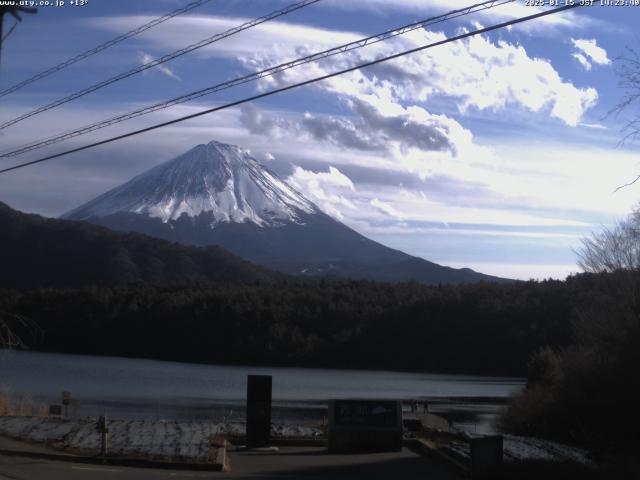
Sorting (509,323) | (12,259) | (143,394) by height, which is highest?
(12,259)

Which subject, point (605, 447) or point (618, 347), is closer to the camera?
point (605, 447)

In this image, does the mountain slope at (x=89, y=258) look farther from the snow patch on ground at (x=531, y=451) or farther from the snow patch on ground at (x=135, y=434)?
the snow patch on ground at (x=531, y=451)

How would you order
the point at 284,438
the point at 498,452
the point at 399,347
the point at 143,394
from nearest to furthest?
1. the point at 498,452
2. the point at 284,438
3. the point at 143,394
4. the point at 399,347

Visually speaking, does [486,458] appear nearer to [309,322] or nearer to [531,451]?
[531,451]

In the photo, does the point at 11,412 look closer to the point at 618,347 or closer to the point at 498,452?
the point at 498,452

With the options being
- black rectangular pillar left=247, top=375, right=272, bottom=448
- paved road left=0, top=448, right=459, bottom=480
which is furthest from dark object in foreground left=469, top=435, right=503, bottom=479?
black rectangular pillar left=247, top=375, right=272, bottom=448

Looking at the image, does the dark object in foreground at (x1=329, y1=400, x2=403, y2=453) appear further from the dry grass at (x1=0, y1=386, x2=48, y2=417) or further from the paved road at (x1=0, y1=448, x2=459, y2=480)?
the dry grass at (x1=0, y1=386, x2=48, y2=417)

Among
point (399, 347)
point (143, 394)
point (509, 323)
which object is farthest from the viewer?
point (399, 347)

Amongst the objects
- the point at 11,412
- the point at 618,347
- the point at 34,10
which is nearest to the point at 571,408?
the point at 618,347

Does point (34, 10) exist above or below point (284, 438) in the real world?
above
